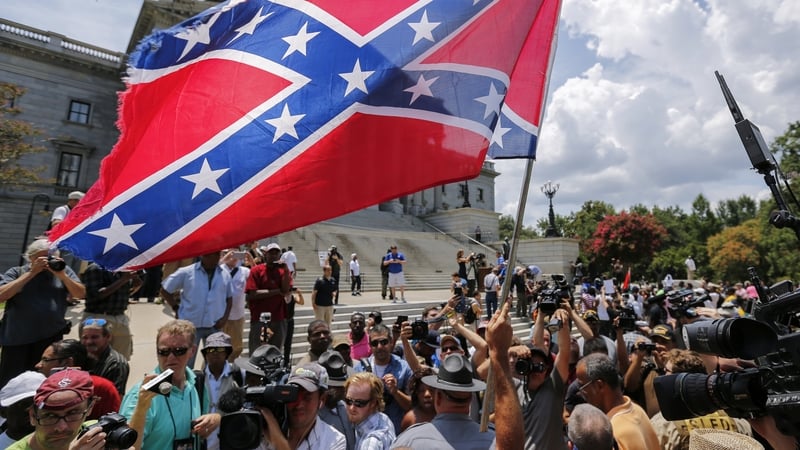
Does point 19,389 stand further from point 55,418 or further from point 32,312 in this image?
point 32,312

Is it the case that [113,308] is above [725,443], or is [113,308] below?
above

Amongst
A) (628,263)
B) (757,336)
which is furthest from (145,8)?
(628,263)

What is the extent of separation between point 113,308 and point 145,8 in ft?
122

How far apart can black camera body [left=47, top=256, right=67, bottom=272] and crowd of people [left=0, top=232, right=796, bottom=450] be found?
0.01 m

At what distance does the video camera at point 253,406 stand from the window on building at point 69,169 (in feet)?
107

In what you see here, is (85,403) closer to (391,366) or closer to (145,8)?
(391,366)

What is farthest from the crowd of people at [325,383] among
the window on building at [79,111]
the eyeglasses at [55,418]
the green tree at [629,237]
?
the green tree at [629,237]

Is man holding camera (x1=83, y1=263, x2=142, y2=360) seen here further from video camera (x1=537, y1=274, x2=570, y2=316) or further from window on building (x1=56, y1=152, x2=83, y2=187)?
window on building (x1=56, y1=152, x2=83, y2=187)

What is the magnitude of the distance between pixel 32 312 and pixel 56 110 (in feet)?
104

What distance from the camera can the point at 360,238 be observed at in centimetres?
2711

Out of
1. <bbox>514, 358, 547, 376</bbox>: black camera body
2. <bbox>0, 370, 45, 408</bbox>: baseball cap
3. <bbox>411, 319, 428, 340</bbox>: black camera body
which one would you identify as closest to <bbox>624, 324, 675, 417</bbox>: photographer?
<bbox>514, 358, 547, 376</bbox>: black camera body

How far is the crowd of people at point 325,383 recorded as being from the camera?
2.18 metres

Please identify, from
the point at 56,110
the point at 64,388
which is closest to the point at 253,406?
the point at 64,388

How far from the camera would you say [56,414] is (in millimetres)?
2201
